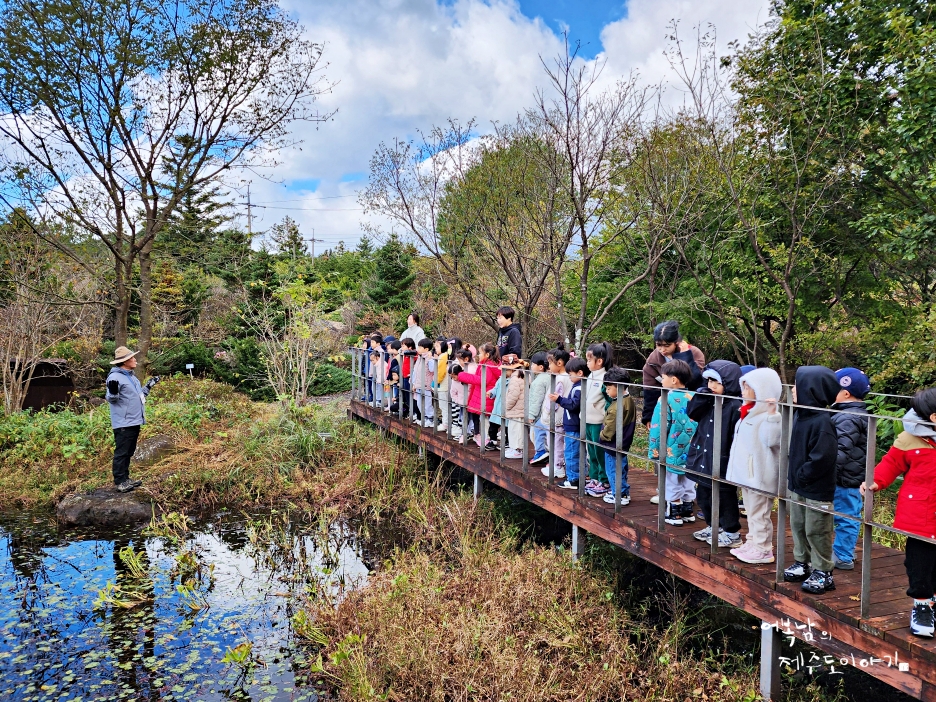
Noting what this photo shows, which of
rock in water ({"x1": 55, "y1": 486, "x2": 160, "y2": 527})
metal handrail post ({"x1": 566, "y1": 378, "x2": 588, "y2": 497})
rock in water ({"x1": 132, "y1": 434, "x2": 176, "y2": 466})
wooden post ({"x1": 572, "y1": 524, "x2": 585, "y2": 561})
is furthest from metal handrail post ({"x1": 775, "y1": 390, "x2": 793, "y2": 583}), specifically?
rock in water ({"x1": 132, "y1": 434, "x2": 176, "y2": 466})

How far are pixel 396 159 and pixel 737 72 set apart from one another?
251 inches

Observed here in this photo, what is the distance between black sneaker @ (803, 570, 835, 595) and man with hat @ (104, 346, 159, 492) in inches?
328

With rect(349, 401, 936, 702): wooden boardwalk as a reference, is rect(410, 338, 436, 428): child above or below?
above

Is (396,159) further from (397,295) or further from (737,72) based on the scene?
(397,295)

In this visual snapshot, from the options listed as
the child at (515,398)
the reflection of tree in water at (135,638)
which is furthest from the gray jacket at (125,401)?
the child at (515,398)

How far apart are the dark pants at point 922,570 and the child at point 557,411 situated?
315cm

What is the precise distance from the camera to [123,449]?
29.7 ft

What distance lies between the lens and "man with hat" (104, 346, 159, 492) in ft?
28.6

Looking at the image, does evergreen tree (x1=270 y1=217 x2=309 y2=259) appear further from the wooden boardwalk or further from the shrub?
the wooden boardwalk

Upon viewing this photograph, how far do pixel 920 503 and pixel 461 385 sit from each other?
5572mm

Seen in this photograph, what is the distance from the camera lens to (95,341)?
1819cm

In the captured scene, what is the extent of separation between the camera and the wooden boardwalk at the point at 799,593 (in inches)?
124

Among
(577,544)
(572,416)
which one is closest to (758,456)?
(572,416)

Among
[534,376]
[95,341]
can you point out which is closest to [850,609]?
[534,376]
